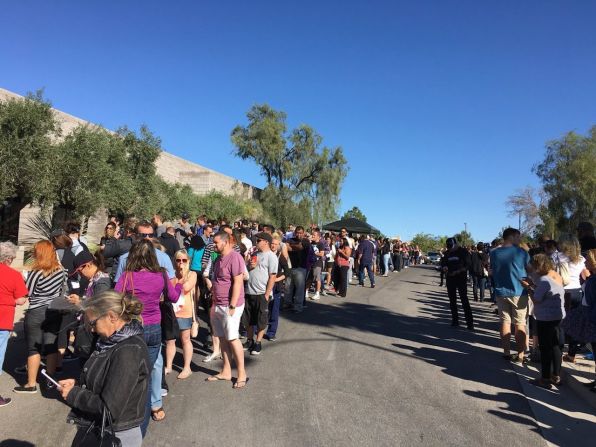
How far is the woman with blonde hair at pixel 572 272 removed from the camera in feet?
20.7

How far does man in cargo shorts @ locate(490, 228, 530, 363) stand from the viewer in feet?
21.3

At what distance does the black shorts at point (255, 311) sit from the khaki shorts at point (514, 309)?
12.0 feet

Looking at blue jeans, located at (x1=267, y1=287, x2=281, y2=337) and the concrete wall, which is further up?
the concrete wall

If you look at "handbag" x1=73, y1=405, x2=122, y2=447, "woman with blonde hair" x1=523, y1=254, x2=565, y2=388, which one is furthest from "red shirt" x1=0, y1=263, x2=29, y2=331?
"woman with blonde hair" x1=523, y1=254, x2=565, y2=388

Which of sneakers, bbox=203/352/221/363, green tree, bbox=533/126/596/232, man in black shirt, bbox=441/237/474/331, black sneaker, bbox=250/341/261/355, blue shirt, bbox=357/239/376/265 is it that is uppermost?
green tree, bbox=533/126/596/232

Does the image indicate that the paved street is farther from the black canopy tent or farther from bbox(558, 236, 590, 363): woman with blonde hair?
the black canopy tent

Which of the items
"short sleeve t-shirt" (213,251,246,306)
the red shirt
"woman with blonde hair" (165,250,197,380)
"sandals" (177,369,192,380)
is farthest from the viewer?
"sandals" (177,369,192,380)

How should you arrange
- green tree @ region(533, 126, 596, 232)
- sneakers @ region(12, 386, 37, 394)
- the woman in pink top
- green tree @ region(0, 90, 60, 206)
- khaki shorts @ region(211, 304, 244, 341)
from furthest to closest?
green tree @ region(533, 126, 596, 232) < green tree @ region(0, 90, 60, 206) < khaki shorts @ region(211, 304, 244, 341) < sneakers @ region(12, 386, 37, 394) < the woman in pink top

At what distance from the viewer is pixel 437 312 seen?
11.1 meters

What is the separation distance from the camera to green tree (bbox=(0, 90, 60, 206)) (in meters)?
13.1

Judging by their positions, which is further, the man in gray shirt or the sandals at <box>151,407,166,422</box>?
the man in gray shirt

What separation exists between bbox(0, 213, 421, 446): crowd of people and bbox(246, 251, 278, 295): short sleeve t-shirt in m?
0.01

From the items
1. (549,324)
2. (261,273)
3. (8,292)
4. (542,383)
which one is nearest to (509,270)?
(549,324)

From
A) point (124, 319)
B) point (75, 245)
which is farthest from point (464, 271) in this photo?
point (124, 319)
